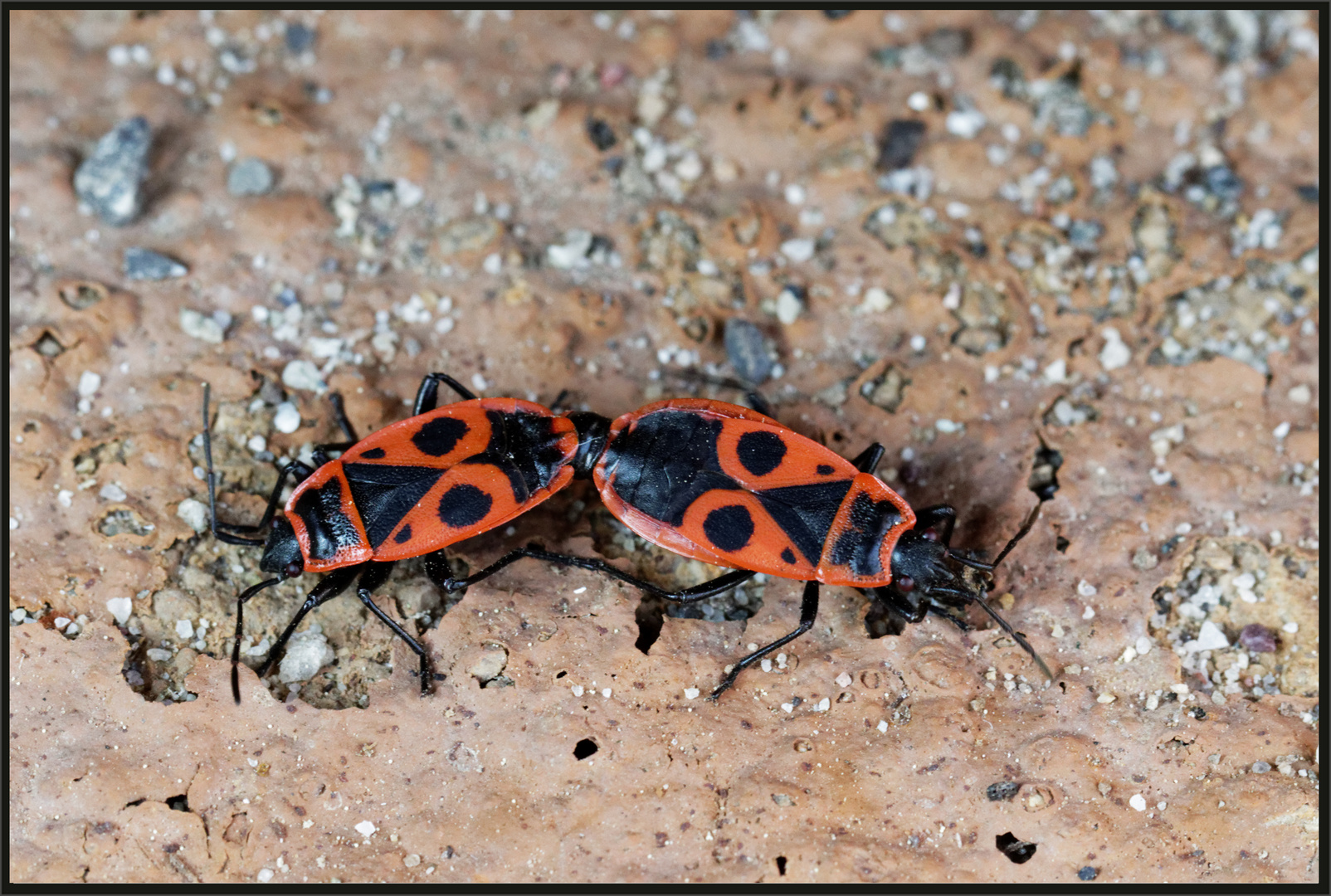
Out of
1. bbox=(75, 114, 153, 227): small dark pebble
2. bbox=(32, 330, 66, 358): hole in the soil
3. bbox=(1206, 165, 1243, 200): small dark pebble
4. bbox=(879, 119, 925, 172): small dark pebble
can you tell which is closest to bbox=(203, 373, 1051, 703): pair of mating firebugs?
bbox=(32, 330, 66, 358): hole in the soil

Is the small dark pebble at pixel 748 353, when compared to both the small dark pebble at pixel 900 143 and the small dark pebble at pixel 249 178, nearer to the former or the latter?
the small dark pebble at pixel 900 143

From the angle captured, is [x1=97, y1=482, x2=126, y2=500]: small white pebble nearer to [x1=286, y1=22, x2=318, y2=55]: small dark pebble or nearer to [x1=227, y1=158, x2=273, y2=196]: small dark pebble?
[x1=227, y1=158, x2=273, y2=196]: small dark pebble

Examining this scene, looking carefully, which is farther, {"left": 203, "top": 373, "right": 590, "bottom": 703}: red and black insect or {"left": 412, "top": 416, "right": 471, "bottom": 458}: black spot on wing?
{"left": 412, "top": 416, "right": 471, "bottom": 458}: black spot on wing

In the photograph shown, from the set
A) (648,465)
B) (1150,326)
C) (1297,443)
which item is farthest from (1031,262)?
(648,465)

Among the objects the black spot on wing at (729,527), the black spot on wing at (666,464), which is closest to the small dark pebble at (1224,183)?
the black spot on wing at (666,464)

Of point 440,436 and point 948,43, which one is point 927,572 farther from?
point 948,43

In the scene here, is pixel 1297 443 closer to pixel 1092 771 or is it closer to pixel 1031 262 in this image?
pixel 1031 262
